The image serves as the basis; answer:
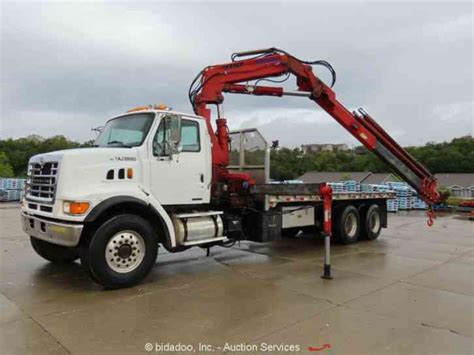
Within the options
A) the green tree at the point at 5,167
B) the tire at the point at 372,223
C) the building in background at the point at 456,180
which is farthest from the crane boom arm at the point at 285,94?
the building in background at the point at 456,180

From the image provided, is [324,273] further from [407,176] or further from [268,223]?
[407,176]

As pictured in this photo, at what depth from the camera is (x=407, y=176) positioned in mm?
10922

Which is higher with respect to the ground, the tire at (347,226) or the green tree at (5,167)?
the green tree at (5,167)

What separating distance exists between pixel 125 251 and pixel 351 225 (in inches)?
255

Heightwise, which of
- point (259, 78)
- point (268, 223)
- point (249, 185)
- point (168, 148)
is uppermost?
point (259, 78)

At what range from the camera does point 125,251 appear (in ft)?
18.9

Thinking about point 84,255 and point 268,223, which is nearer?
point 84,255

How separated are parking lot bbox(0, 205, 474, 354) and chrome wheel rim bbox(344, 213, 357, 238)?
1827 millimetres

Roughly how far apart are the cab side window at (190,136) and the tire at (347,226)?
4597 millimetres

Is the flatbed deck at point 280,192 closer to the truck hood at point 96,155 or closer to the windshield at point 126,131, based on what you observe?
the windshield at point 126,131

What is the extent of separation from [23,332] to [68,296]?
4.15 feet

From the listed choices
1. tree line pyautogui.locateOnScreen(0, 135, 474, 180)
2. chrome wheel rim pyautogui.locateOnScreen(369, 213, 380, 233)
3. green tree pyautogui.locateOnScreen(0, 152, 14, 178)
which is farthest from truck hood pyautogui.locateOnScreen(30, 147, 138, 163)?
green tree pyautogui.locateOnScreen(0, 152, 14, 178)

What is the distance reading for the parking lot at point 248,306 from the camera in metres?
3.93

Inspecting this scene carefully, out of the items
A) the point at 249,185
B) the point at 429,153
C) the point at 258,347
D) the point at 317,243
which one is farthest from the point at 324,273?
the point at 429,153
